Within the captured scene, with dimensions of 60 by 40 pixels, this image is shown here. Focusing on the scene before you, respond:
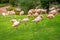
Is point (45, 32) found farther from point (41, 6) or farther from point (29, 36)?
point (41, 6)

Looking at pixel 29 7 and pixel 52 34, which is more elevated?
pixel 52 34

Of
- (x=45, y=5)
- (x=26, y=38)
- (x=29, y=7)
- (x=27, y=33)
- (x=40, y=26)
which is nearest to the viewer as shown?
(x=26, y=38)

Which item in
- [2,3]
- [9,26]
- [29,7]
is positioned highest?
[9,26]

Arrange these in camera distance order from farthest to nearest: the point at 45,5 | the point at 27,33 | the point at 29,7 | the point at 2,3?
1. the point at 2,3
2. the point at 29,7
3. the point at 45,5
4. the point at 27,33

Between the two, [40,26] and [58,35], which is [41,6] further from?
[58,35]

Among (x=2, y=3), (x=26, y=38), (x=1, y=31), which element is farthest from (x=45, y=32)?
(x=2, y=3)

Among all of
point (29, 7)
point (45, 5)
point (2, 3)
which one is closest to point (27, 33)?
point (45, 5)

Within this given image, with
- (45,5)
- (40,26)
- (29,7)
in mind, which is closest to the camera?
(40,26)

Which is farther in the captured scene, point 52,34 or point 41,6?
point 41,6

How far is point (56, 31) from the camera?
30.9 ft

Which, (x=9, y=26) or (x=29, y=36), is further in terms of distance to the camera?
(x=9, y=26)

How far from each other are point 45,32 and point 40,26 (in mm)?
946

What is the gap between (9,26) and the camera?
34.6ft

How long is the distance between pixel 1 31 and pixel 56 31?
7.76ft
